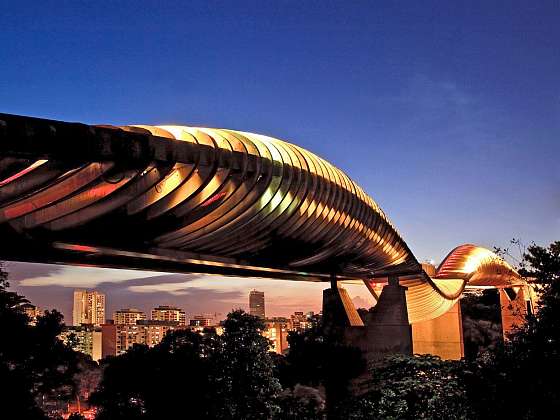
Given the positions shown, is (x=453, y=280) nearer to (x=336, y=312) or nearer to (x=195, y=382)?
(x=336, y=312)

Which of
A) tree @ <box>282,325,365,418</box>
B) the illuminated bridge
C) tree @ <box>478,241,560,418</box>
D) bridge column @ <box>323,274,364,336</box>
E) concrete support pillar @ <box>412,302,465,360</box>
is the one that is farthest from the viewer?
concrete support pillar @ <box>412,302,465,360</box>

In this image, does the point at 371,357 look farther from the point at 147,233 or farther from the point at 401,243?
the point at 147,233

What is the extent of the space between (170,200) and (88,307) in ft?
612

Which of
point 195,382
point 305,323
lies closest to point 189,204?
point 195,382

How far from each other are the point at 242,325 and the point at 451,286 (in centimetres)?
1493

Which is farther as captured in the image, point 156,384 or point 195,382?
point 156,384

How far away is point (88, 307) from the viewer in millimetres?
186875

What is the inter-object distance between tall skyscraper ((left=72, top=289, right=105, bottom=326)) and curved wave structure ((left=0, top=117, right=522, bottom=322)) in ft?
582

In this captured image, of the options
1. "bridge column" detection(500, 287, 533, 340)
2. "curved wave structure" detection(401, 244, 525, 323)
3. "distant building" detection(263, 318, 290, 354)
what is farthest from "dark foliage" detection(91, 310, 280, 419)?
"distant building" detection(263, 318, 290, 354)

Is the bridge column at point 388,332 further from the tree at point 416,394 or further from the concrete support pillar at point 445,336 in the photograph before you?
the concrete support pillar at point 445,336

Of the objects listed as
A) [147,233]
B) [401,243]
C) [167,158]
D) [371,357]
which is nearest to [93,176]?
[167,158]

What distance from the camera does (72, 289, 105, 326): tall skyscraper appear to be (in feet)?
606

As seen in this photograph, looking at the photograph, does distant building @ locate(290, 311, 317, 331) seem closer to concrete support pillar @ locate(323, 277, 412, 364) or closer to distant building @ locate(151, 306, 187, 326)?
concrete support pillar @ locate(323, 277, 412, 364)

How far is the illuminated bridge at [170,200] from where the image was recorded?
27.0 ft
